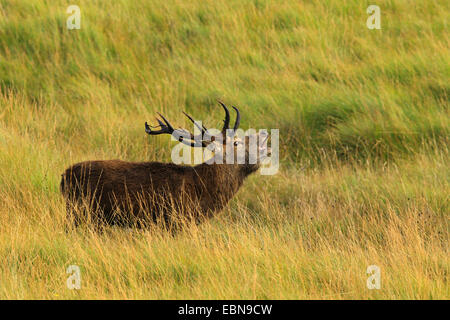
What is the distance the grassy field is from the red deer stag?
0.19 metres

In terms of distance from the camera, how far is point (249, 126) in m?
9.00

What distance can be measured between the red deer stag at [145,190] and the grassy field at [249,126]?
7.4 inches

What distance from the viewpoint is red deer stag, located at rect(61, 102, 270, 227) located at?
622 cm

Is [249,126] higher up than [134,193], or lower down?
higher up

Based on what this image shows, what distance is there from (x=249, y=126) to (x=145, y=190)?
9.72 ft

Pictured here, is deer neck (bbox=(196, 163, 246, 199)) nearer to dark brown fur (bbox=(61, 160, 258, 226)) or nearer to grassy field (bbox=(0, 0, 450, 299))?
dark brown fur (bbox=(61, 160, 258, 226))

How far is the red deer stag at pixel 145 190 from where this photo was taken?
6220 mm

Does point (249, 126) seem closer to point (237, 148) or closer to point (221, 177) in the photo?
point (237, 148)

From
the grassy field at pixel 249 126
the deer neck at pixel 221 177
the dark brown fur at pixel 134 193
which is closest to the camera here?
the grassy field at pixel 249 126

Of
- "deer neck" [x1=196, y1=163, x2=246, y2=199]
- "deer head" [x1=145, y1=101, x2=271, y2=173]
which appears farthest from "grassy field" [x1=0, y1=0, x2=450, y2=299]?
"deer head" [x1=145, y1=101, x2=271, y2=173]

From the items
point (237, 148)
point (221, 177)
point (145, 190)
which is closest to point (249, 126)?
point (237, 148)

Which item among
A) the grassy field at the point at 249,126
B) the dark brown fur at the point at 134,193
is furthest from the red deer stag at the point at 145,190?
the grassy field at the point at 249,126

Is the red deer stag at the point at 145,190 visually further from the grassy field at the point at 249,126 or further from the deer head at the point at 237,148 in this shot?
the grassy field at the point at 249,126
